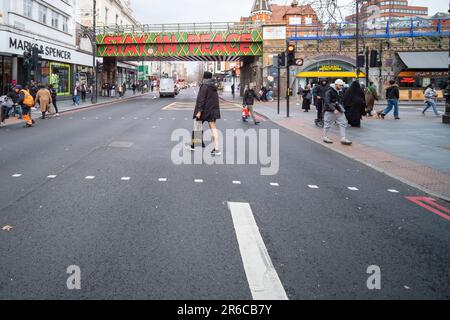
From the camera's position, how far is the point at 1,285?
10.7ft

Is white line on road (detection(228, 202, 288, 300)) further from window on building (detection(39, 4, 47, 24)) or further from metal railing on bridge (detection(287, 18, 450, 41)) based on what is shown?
metal railing on bridge (detection(287, 18, 450, 41))

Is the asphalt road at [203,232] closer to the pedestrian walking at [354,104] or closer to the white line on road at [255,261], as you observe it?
the white line on road at [255,261]

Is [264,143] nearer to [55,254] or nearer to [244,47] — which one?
[55,254]

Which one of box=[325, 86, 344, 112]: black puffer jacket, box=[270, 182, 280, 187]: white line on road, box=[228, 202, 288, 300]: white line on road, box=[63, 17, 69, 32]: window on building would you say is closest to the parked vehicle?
box=[63, 17, 69, 32]: window on building

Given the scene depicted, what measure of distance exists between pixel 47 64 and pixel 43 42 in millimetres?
2177

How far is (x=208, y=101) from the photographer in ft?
32.2

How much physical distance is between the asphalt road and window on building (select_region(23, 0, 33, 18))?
24.6 metres

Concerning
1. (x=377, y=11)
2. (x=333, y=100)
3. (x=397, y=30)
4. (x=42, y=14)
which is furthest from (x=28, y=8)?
(x=397, y=30)

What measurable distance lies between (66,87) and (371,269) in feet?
125

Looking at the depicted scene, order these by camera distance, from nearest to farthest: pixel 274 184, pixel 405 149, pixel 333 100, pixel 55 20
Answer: pixel 274 184, pixel 405 149, pixel 333 100, pixel 55 20

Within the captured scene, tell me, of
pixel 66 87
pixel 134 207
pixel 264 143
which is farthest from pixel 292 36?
pixel 134 207

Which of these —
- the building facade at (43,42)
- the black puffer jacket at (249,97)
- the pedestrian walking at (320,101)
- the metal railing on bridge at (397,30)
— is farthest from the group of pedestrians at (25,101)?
the metal railing on bridge at (397,30)

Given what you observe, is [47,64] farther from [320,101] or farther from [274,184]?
[274,184]

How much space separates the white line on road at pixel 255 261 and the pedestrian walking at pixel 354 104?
12.1 metres
